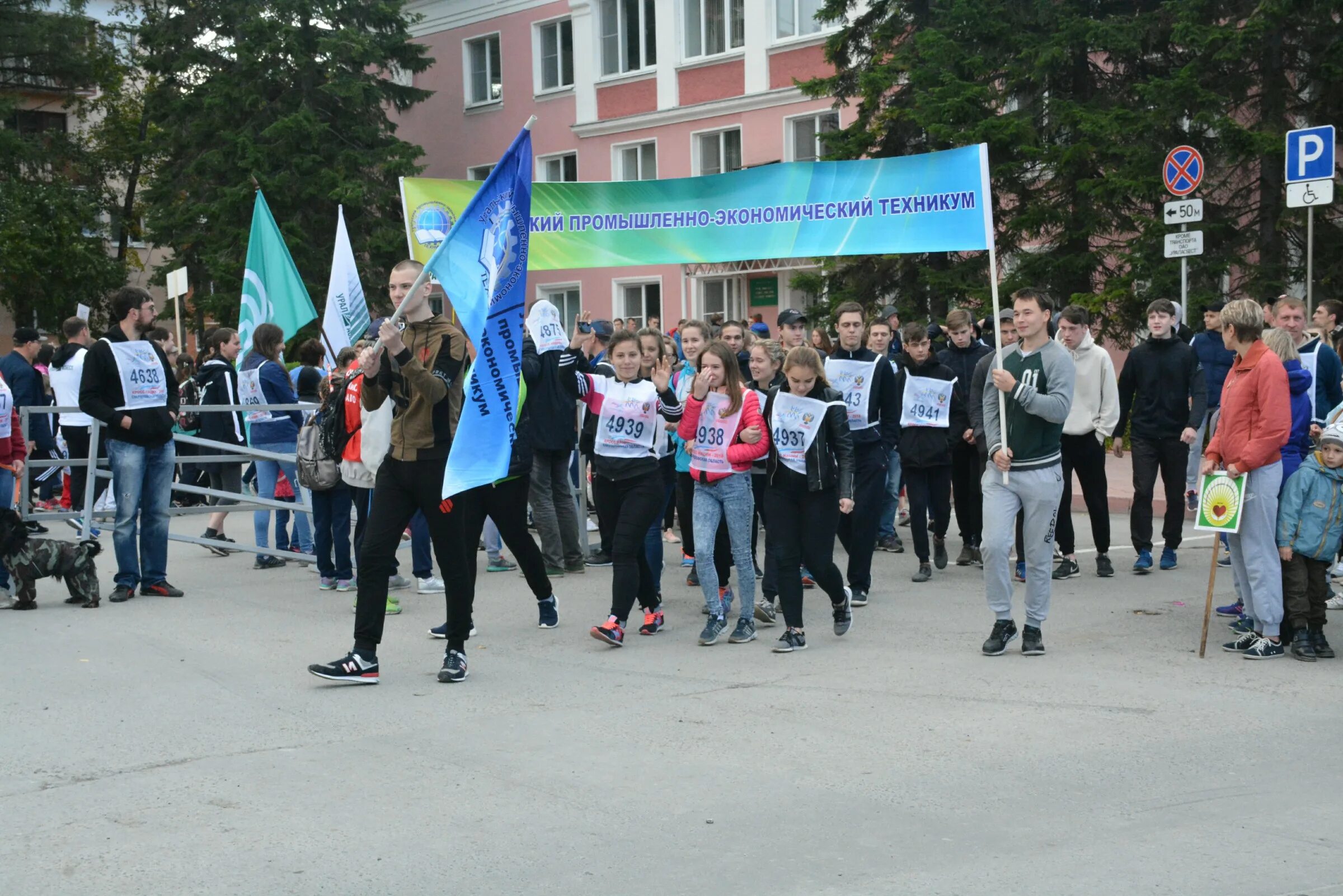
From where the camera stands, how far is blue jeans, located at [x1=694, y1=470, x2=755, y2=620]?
8898 millimetres

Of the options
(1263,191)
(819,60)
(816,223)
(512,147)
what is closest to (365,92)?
(819,60)

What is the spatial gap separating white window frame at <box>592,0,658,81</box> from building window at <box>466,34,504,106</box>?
4.03 meters

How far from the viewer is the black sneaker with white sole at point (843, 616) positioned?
9.06 metres

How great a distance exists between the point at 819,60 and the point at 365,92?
37.4ft

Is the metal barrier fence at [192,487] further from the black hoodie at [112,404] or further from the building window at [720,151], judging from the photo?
the building window at [720,151]

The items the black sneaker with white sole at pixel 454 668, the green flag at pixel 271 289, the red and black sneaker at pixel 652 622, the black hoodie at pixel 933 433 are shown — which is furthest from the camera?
the green flag at pixel 271 289

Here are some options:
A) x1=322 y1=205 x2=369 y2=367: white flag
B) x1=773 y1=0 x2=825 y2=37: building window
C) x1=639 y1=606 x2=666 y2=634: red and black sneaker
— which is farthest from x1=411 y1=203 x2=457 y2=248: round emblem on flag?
x1=773 y1=0 x2=825 y2=37: building window

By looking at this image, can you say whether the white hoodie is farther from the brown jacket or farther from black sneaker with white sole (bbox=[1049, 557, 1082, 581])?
the brown jacket

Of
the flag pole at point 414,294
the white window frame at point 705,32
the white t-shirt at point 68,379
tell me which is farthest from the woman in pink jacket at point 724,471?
the white window frame at point 705,32

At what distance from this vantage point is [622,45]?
125 ft

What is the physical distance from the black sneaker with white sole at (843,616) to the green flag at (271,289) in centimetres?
737

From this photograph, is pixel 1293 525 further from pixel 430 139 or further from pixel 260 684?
pixel 430 139

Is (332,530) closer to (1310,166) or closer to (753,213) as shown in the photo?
(753,213)

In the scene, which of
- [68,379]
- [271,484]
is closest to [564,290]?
A: [68,379]
